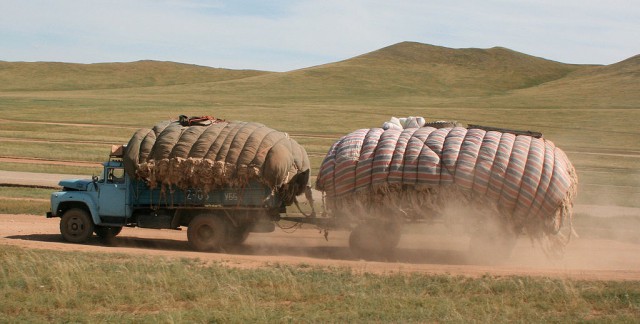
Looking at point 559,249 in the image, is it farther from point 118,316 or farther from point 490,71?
point 490,71

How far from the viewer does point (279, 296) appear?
1302 centimetres

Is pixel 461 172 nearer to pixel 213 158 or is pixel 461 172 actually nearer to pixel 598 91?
pixel 213 158

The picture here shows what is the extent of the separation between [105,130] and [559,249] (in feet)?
148

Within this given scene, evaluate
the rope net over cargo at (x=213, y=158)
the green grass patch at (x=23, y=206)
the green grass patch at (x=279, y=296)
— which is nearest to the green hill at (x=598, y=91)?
the green grass patch at (x=23, y=206)

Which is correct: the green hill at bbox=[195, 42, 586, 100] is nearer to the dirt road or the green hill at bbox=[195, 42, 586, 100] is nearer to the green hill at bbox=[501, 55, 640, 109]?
the green hill at bbox=[501, 55, 640, 109]

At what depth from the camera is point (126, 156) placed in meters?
19.5

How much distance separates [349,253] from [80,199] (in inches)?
268

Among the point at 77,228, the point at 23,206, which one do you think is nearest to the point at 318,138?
the point at 23,206

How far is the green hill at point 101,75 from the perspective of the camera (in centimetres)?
11369

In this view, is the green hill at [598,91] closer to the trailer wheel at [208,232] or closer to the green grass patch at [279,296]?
the trailer wheel at [208,232]

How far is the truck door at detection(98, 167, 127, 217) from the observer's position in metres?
20.0

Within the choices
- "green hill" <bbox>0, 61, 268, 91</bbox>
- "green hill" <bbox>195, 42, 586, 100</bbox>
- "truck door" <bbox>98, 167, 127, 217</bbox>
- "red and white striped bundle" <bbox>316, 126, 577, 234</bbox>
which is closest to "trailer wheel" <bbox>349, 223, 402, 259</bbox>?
"red and white striped bundle" <bbox>316, 126, 577, 234</bbox>

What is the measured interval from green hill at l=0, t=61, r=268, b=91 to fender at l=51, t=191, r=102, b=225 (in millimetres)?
94095

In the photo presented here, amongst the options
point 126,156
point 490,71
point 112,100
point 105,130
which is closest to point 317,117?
point 105,130
